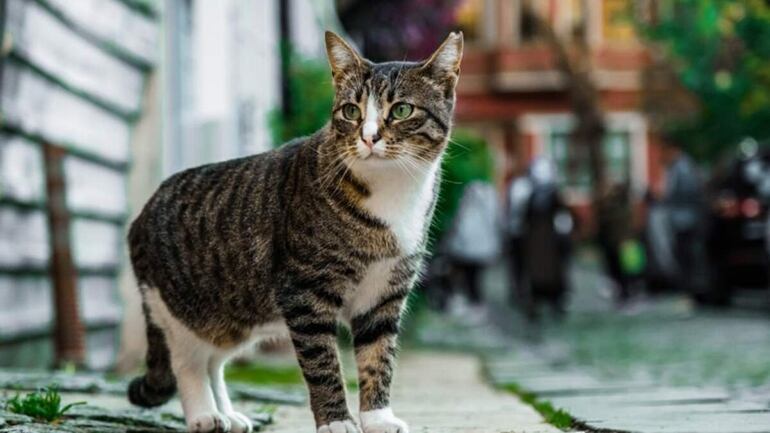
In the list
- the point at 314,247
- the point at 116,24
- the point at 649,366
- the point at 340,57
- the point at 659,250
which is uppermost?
the point at 116,24

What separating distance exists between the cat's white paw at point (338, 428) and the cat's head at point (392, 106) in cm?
84

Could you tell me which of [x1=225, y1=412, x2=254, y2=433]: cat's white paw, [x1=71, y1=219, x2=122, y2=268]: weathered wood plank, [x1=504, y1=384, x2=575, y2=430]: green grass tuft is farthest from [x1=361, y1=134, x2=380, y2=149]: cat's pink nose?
[x1=71, y1=219, x2=122, y2=268]: weathered wood plank

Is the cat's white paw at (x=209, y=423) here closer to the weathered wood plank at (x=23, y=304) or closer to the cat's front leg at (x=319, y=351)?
the cat's front leg at (x=319, y=351)

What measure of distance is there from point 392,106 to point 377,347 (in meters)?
0.84

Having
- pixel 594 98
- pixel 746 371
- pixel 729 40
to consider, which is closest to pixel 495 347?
pixel 746 371

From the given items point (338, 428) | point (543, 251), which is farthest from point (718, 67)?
point (338, 428)

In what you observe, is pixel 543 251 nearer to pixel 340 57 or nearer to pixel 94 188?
pixel 94 188

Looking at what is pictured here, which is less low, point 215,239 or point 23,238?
point 23,238

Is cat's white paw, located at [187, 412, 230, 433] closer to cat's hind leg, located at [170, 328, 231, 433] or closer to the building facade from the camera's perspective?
cat's hind leg, located at [170, 328, 231, 433]

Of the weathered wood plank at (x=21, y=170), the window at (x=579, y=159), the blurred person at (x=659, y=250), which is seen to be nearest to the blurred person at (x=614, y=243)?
the blurred person at (x=659, y=250)

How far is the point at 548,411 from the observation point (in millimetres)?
5402

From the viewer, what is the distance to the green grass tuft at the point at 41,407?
4.47 m

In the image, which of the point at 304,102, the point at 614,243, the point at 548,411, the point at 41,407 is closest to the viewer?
the point at 41,407

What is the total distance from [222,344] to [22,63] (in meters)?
2.92
